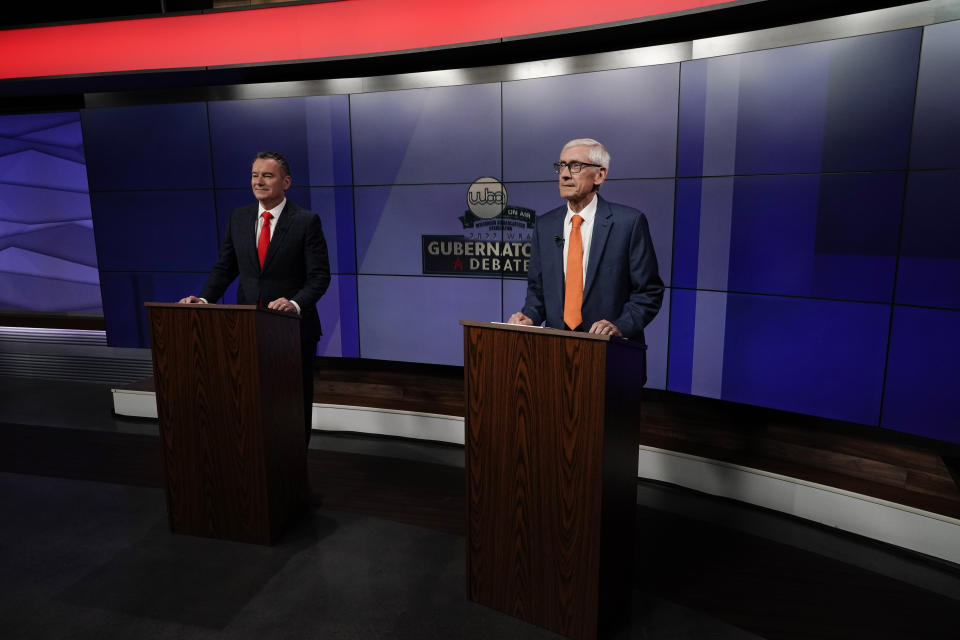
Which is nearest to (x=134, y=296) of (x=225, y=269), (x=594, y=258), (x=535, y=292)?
(x=225, y=269)

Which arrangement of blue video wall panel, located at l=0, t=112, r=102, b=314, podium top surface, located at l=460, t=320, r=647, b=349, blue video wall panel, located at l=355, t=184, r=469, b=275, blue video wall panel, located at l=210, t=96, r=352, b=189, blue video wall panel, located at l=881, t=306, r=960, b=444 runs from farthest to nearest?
blue video wall panel, located at l=0, t=112, r=102, b=314 < blue video wall panel, located at l=210, t=96, r=352, b=189 < blue video wall panel, located at l=355, t=184, r=469, b=275 < blue video wall panel, located at l=881, t=306, r=960, b=444 < podium top surface, located at l=460, t=320, r=647, b=349

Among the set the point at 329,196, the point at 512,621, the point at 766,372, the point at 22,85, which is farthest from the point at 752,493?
the point at 22,85

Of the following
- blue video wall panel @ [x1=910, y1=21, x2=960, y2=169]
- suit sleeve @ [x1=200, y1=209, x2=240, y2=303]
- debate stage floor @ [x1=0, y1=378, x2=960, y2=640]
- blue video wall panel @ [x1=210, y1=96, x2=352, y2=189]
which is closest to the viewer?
debate stage floor @ [x1=0, y1=378, x2=960, y2=640]

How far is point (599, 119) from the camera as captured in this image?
3.54 meters

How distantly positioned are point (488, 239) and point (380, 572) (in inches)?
90.6

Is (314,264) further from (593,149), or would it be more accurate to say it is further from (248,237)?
(593,149)

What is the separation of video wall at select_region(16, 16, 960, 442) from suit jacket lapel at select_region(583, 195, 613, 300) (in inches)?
53.0

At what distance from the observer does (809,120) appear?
2928 mm

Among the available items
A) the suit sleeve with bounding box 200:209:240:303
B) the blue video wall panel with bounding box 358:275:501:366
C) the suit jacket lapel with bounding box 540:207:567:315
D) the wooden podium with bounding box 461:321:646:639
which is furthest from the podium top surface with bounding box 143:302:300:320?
the blue video wall panel with bounding box 358:275:501:366

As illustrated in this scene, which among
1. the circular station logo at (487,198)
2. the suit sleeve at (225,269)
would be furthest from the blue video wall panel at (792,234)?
the suit sleeve at (225,269)

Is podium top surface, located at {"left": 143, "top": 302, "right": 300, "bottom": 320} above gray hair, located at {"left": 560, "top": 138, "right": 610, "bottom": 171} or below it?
below

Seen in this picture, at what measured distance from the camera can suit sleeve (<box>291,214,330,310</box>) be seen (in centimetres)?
281

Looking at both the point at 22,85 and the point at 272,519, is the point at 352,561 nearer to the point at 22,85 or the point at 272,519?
the point at 272,519

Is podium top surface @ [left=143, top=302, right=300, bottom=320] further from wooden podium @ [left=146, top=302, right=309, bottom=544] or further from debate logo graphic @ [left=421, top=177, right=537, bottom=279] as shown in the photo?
debate logo graphic @ [left=421, top=177, right=537, bottom=279]
